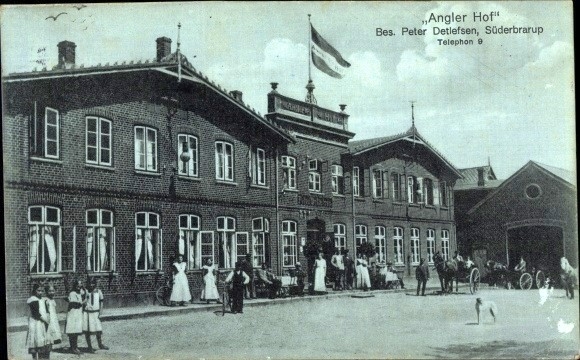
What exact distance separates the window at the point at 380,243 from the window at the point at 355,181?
3.59 feet

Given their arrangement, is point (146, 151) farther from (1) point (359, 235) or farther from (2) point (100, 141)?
(1) point (359, 235)

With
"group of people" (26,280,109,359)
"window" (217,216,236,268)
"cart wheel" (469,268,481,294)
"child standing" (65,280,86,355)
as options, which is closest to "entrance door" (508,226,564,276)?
"cart wheel" (469,268,481,294)

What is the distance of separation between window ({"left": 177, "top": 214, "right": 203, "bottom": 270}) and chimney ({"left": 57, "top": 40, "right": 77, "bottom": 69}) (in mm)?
4204

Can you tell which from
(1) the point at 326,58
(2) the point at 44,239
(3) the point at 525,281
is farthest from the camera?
(3) the point at 525,281

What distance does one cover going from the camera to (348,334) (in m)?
12.8

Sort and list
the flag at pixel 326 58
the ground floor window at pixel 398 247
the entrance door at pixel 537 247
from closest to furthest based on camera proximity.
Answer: the flag at pixel 326 58 → the entrance door at pixel 537 247 → the ground floor window at pixel 398 247

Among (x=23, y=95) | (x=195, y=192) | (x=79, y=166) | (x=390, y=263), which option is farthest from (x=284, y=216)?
(x=23, y=95)

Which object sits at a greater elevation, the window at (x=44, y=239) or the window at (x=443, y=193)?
the window at (x=443, y=193)

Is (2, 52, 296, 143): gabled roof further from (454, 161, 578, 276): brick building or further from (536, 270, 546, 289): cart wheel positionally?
(536, 270, 546, 289): cart wheel

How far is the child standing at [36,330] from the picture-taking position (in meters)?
11.2

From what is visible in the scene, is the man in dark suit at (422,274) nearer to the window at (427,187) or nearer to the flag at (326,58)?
the window at (427,187)

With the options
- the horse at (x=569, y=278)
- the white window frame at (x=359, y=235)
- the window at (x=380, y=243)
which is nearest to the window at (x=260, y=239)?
the white window frame at (x=359, y=235)

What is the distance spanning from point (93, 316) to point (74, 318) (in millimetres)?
384

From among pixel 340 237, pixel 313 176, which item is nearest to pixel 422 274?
pixel 340 237
